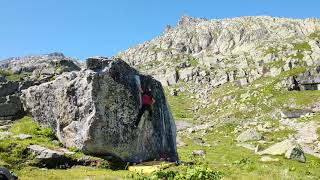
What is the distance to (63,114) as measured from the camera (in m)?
35.8

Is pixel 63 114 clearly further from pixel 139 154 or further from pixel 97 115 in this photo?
pixel 139 154

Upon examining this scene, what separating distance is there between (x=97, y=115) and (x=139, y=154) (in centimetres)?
454

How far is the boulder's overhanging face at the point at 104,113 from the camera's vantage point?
3347 cm

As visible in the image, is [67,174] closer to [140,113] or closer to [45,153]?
[45,153]

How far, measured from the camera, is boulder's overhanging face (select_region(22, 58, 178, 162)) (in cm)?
3347

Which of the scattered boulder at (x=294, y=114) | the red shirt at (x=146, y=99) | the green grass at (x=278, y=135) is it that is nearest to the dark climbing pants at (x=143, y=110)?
the red shirt at (x=146, y=99)

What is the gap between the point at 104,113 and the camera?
34000mm

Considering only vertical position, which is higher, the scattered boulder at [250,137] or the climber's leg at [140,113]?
the climber's leg at [140,113]

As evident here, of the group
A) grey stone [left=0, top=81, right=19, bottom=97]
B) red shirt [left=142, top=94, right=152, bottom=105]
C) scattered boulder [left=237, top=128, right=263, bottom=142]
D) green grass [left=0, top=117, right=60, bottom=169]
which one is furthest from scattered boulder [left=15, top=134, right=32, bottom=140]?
scattered boulder [left=237, top=128, right=263, bottom=142]

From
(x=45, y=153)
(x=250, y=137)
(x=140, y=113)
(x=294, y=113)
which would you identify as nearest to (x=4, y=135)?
(x=45, y=153)

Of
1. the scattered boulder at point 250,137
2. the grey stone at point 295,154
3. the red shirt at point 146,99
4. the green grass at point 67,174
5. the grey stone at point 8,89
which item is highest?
the grey stone at point 8,89

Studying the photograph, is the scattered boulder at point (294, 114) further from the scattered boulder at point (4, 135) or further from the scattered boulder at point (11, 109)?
the scattered boulder at point (4, 135)

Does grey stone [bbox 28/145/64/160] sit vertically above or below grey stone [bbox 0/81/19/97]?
below

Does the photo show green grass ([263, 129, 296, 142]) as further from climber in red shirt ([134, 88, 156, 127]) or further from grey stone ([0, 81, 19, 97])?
climber in red shirt ([134, 88, 156, 127])
